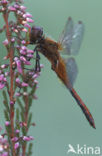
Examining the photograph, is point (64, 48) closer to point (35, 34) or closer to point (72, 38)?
point (72, 38)

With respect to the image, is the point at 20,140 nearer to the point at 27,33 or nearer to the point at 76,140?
the point at 27,33

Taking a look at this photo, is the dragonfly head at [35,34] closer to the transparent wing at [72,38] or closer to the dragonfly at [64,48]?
the dragonfly at [64,48]

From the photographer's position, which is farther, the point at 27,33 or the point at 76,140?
the point at 76,140

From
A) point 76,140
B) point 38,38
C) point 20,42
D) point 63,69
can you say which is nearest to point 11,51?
point 20,42

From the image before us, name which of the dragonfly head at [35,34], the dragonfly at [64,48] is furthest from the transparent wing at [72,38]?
the dragonfly head at [35,34]

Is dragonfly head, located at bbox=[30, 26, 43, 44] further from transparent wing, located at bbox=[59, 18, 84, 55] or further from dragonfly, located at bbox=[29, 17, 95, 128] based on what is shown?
transparent wing, located at bbox=[59, 18, 84, 55]

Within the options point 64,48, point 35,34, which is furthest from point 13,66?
point 64,48

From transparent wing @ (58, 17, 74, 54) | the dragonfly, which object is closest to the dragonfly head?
the dragonfly
